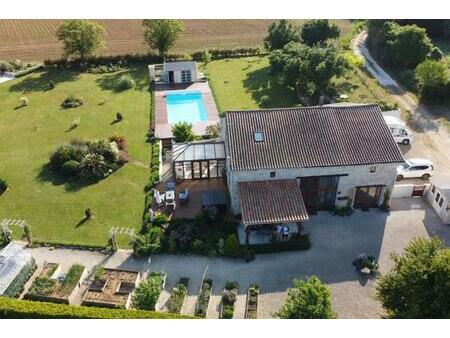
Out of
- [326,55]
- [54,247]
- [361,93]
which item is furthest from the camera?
[361,93]

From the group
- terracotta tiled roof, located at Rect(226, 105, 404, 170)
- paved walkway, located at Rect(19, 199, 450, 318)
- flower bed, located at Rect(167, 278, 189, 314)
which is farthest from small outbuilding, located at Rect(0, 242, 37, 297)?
terracotta tiled roof, located at Rect(226, 105, 404, 170)

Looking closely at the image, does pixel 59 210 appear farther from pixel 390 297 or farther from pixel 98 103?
pixel 390 297

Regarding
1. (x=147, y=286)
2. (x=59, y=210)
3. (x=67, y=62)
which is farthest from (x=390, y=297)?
(x=67, y=62)

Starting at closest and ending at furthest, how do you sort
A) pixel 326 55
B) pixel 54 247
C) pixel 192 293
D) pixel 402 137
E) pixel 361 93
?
pixel 192 293
pixel 54 247
pixel 402 137
pixel 326 55
pixel 361 93

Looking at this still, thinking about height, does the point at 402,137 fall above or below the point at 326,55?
below

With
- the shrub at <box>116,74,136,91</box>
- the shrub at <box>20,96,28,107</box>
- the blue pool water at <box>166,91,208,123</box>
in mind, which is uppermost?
the shrub at <box>116,74,136,91</box>

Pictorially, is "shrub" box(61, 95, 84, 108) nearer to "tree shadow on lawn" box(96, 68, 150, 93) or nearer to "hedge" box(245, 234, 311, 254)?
"tree shadow on lawn" box(96, 68, 150, 93)
